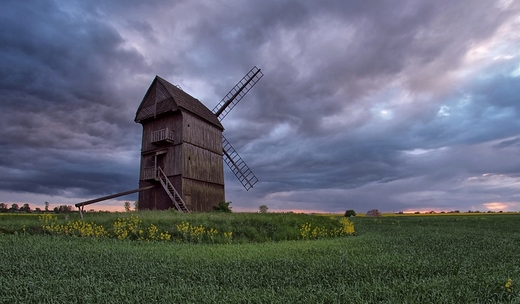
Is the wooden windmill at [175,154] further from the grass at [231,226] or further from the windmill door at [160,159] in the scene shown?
the grass at [231,226]

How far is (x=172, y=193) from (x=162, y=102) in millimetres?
8356

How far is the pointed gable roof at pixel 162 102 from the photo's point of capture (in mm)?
27328

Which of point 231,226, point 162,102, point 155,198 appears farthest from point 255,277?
point 162,102

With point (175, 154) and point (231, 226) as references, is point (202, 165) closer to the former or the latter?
point (175, 154)

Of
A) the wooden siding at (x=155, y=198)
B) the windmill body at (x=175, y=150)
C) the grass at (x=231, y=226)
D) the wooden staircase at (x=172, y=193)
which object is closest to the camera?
the grass at (x=231, y=226)

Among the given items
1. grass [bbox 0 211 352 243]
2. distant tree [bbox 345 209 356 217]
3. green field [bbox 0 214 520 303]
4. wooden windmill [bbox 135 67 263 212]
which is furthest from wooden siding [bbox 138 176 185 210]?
distant tree [bbox 345 209 356 217]

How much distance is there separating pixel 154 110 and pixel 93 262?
22.2m

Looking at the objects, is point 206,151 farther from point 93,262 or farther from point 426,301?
point 426,301

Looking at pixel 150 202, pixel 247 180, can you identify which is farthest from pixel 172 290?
pixel 247 180

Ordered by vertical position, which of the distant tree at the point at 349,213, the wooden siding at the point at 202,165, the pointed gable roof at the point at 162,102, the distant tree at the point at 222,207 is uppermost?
the pointed gable roof at the point at 162,102

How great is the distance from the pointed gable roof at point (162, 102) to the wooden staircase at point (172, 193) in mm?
5480

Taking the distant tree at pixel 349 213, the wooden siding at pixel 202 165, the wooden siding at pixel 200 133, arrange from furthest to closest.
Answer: the distant tree at pixel 349 213 → the wooden siding at pixel 200 133 → the wooden siding at pixel 202 165

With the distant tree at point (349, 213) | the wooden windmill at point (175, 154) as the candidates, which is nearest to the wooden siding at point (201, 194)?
the wooden windmill at point (175, 154)

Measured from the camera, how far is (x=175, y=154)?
26.6 m
